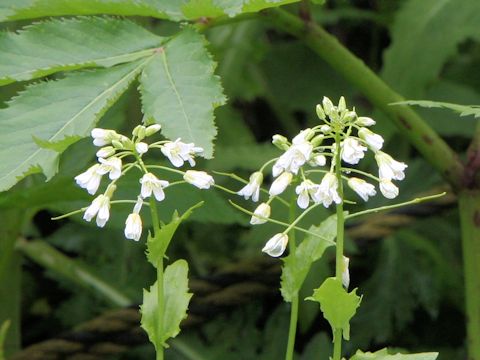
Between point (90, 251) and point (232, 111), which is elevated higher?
point (232, 111)

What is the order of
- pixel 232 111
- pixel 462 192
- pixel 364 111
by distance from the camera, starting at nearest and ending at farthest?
pixel 462 192, pixel 232 111, pixel 364 111

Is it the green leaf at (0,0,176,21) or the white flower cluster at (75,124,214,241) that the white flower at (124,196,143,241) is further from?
the green leaf at (0,0,176,21)

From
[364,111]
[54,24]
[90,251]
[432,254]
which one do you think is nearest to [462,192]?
[54,24]

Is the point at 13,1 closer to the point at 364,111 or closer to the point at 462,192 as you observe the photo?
the point at 462,192

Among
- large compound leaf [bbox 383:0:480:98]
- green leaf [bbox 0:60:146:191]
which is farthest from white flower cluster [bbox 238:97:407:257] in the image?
large compound leaf [bbox 383:0:480:98]

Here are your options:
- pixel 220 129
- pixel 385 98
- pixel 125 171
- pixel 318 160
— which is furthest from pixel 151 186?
pixel 220 129

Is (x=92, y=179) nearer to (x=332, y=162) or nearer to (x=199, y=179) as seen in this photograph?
(x=199, y=179)
